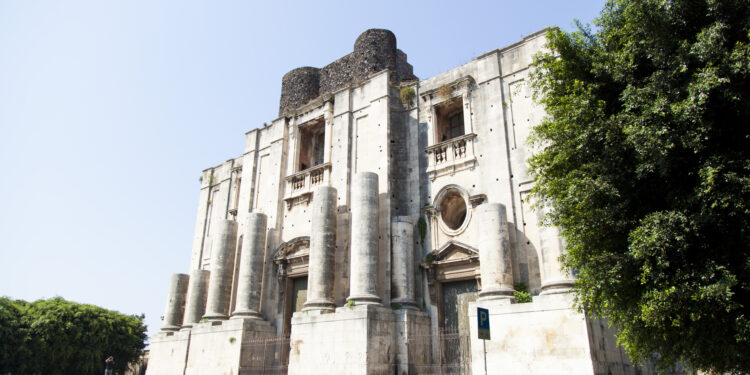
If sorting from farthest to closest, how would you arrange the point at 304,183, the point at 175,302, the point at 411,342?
1. the point at 175,302
2. the point at 304,183
3. the point at 411,342

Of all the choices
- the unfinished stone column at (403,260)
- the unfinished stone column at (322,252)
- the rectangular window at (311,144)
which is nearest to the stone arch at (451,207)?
the unfinished stone column at (403,260)

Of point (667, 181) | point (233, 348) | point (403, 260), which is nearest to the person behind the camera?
point (667, 181)

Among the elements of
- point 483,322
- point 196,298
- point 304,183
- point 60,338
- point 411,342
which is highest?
point 304,183

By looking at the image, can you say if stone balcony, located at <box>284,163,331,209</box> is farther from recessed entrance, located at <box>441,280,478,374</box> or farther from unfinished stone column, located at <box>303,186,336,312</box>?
recessed entrance, located at <box>441,280,478,374</box>

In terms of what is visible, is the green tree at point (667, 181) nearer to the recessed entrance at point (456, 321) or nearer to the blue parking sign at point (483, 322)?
the blue parking sign at point (483, 322)

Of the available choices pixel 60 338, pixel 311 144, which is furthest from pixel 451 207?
pixel 60 338

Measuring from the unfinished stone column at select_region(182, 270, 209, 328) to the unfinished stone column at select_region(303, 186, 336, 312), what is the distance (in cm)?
728

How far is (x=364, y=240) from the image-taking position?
1680 cm

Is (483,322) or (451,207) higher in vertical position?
(451,207)

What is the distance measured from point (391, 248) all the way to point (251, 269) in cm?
613

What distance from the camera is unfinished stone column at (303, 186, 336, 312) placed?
17.2 metres

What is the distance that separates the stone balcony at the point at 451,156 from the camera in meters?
17.3

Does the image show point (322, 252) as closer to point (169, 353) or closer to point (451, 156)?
point (451, 156)

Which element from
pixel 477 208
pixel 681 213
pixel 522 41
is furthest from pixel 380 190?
pixel 681 213
